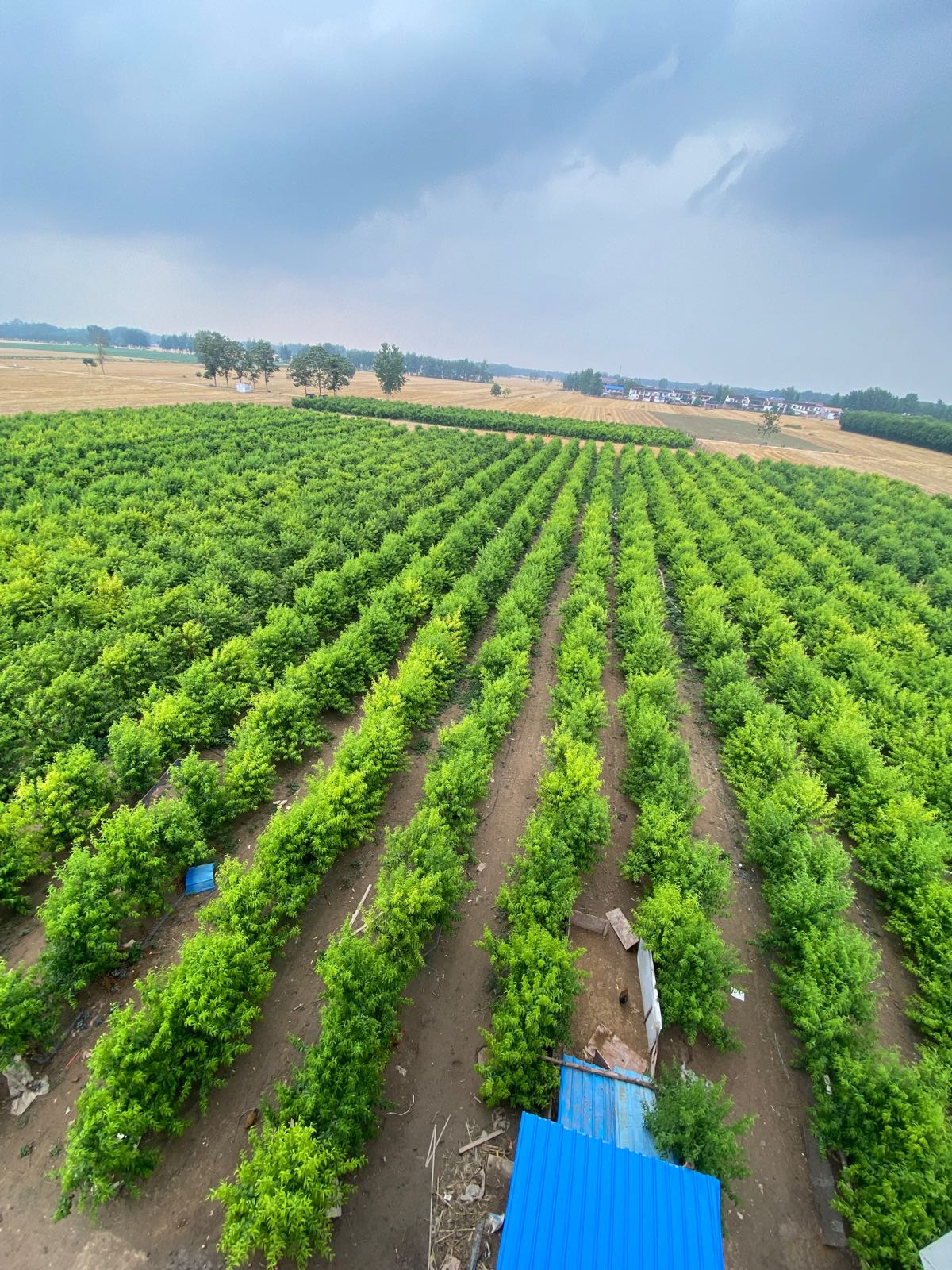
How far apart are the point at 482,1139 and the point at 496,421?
9155cm

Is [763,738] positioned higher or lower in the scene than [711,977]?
higher

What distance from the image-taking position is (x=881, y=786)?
1547 cm

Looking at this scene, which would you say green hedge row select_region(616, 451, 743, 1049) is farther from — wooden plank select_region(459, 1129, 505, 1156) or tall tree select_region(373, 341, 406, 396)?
tall tree select_region(373, 341, 406, 396)

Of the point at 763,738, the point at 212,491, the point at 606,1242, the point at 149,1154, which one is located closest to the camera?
the point at 606,1242

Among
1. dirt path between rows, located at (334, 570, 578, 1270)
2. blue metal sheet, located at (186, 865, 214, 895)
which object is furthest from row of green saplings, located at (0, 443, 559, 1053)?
dirt path between rows, located at (334, 570, 578, 1270)

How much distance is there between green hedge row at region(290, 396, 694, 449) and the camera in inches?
3346

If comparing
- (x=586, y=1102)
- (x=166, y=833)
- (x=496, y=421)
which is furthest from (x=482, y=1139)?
(x=496, y=421)

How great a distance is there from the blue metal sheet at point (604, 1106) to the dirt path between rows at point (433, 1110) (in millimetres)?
1576

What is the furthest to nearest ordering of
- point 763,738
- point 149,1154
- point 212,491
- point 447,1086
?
point 212,491
point 763,738
point 447,1086
point 149,1154

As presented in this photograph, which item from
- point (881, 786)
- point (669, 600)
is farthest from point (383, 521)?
point (881, 786)

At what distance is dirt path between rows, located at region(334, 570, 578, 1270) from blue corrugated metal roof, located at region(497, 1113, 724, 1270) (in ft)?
9.21

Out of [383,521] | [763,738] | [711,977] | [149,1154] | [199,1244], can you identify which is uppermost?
[383,521]

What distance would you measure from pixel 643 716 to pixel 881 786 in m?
7.52

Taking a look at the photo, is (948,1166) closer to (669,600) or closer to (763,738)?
(763,738)
